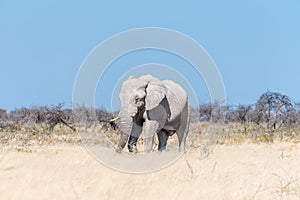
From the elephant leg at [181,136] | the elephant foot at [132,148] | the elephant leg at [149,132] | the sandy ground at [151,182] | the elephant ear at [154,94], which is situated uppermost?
the elephant ear at [154,94]

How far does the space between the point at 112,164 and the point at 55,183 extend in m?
1.73

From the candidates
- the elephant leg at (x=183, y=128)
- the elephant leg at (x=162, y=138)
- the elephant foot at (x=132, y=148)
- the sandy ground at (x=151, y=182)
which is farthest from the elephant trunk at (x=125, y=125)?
the sandy ground at (x=151, y=182)

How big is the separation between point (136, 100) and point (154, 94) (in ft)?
1.16

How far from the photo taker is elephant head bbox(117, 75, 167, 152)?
9852 millimetres

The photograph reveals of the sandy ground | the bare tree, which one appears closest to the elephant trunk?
the sandy ground

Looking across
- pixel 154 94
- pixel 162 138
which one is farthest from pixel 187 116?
pixel 154 94

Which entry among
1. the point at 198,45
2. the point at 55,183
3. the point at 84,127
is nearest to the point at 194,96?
the point at 198,45

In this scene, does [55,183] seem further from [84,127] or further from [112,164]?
[84,127]

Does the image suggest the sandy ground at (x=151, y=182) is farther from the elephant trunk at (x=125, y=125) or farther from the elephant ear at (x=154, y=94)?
the elephant trunk at (x=125, y=125)

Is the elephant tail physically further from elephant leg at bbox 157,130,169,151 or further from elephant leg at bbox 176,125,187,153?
elephant leg at bbox 157,130,169,151

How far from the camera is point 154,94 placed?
995 cm

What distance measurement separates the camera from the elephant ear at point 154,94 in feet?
32.4

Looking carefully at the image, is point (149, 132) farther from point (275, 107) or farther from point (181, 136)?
point (275, 107)

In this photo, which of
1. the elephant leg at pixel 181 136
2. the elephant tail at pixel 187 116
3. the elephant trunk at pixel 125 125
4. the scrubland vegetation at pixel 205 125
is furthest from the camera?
the scrubland vegetation at pixel 205 125
